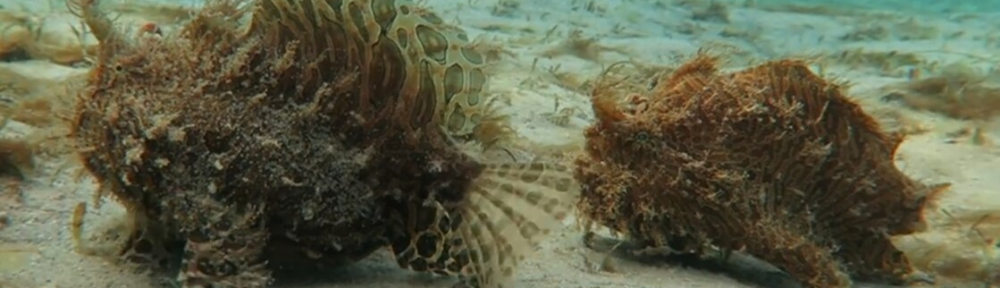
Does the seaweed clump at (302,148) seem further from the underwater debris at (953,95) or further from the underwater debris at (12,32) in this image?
the underwater debris at (953,95)

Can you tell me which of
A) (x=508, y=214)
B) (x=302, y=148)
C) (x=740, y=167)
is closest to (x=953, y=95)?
(x=740, y=167)

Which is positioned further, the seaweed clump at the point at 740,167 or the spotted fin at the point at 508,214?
the seaweed clump at the point at 740,167

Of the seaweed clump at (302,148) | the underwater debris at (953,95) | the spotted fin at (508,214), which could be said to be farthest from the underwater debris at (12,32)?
the underwater debris at (953,95)

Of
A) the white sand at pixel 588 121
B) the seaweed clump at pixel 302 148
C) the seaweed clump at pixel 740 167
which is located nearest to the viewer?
the seaweed clump at pixel 302 148

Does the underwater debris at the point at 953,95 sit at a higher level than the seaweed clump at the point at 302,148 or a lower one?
higher

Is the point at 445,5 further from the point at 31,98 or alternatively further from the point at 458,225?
the point at 458,225

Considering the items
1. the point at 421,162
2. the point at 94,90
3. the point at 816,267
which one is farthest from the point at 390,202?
the point at 816,267

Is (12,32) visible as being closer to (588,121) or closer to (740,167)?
(588,121)

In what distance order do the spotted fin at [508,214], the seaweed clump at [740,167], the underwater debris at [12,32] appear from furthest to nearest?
the underwater debris at [12,32] → the seaweed clump at [740,167] → the spotted fin at [508,214]
